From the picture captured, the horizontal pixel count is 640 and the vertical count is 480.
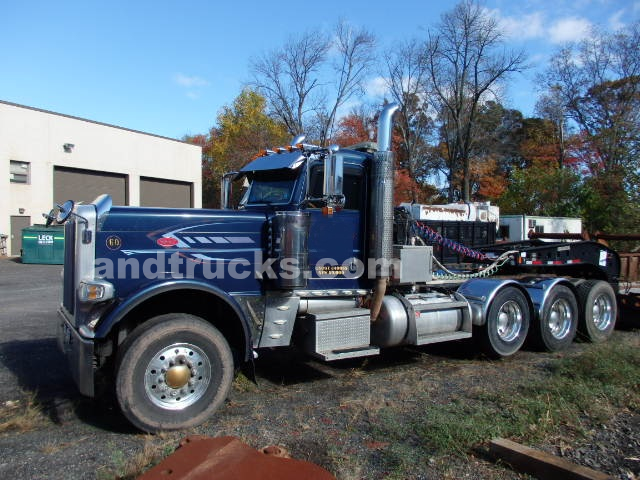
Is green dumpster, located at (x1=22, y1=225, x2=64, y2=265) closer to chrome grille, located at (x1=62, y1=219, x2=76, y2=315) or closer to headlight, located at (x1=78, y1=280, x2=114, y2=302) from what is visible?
chrome grille, located at (x1=62, y1=219, x2=76, y2=315)

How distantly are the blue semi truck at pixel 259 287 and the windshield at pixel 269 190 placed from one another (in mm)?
20

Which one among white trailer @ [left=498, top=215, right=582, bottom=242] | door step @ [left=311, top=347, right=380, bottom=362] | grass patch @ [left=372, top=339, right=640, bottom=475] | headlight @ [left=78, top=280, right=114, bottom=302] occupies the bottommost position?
grass patch @ [left=372, top=339, right=640, bottom=475]

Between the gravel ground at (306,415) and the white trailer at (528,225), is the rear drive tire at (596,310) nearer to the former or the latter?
the gravel ground at (306,415)

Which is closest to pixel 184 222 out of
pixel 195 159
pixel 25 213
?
pixel 25 213

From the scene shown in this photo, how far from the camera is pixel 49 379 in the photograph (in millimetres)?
6148

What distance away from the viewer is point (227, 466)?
3.36 m

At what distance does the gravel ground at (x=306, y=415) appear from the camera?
396 centimetres

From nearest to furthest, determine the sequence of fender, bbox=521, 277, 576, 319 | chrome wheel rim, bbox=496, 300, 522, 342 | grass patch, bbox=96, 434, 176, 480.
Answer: grass patch, bbox=96, 434, 176, 480
chrome wheel rim, bbox=496, 300, 522, 342
fender, bbox=521, 277, 576, 319

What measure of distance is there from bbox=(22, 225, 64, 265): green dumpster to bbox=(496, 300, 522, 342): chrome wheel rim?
20999 millimetres

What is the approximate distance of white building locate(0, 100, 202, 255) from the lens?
2673 cm

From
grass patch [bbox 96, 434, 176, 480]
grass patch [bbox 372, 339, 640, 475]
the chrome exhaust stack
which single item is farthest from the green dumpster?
grass patch [bbox 372, 339, 640, 475]

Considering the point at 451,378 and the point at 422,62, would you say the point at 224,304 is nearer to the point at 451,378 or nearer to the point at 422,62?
the point at 451,378

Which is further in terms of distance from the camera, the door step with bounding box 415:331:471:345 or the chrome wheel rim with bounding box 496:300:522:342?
the chrome wheel rim with bounding box 496:300:522:342

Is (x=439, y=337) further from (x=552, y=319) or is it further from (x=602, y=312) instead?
(x=602, y=312)
